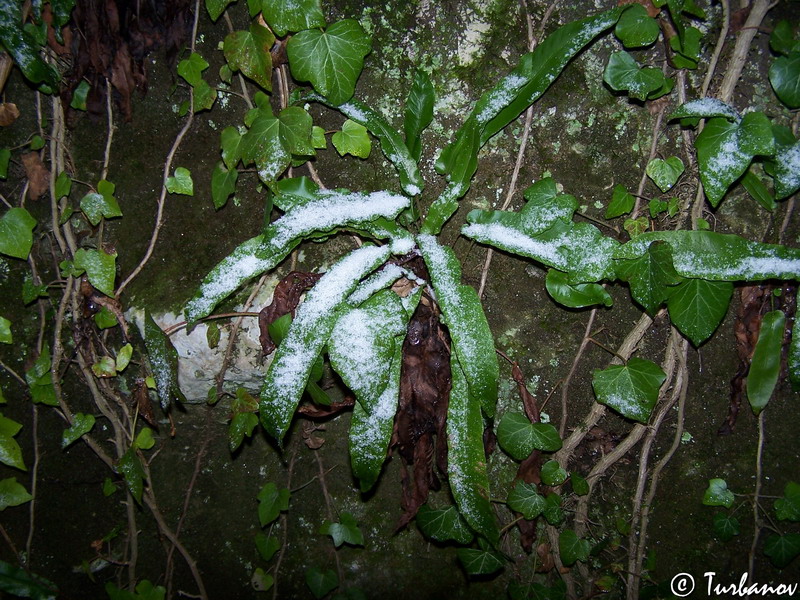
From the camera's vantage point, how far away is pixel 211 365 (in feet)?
5.24

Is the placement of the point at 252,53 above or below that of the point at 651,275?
above

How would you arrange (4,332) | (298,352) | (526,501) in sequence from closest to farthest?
(298,352), (526,501), (4,332)

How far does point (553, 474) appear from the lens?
155 cm

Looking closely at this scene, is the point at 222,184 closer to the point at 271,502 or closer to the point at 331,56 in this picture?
the point at 331,56

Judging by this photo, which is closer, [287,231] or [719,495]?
[287,231]

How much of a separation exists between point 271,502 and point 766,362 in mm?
1705

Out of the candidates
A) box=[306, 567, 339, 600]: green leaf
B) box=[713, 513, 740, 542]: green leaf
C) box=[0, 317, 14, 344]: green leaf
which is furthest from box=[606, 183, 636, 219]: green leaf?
box=[0, 317, 14, 344]: green leaf

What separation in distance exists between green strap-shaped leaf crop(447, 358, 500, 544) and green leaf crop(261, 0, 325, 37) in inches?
46.5

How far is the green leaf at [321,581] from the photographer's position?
1662 millimetres

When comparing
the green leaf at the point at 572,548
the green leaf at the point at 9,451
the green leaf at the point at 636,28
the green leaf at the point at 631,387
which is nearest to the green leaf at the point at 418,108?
the green leaf at the point at 636,28

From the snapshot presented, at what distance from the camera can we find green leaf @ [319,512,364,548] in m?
1.66

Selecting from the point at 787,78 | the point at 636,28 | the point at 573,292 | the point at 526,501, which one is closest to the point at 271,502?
the point at 526,501

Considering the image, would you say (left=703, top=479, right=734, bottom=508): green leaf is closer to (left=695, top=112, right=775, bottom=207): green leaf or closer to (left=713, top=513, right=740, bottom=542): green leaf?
(left=713, top=513, right=740, bottom=542): green leaf

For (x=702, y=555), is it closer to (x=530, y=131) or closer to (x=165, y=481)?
(x=530, y=131)
